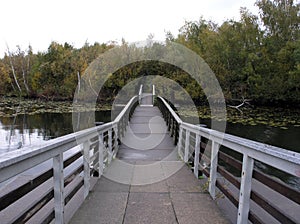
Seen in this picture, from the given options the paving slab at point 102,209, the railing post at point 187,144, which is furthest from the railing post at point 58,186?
the railing post at point 187,144

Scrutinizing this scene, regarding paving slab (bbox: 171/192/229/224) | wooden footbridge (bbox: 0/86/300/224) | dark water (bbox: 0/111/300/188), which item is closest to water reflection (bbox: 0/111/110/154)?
dark water (bbox: 0/111/300/188)

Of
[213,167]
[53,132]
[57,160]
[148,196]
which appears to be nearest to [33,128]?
[53,132]

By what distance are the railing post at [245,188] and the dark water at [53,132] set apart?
7391mm

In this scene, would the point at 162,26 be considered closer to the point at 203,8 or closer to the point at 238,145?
the point at 203,8

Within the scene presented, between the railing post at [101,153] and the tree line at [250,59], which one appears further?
the tree line at [250,59]

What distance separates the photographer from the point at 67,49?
31.1 metres

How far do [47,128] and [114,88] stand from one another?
1318cm

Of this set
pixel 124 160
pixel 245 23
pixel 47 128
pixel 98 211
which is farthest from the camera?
pixel 245 23

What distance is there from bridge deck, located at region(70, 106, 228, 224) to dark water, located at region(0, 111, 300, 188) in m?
5.17

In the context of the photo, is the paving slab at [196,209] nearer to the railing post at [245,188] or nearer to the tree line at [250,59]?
the railing post at [245,188]

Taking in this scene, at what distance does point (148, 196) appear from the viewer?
307 centimetres

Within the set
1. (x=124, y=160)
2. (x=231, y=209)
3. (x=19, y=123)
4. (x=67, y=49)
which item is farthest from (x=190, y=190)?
(x=67, y=49)

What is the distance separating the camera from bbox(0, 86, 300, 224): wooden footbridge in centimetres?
159

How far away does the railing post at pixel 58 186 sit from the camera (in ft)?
6.64
